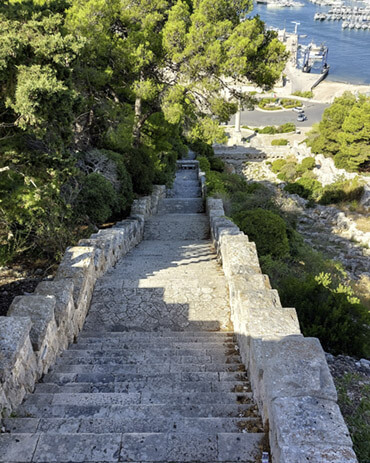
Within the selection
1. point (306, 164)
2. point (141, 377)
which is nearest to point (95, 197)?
point (141, 377)

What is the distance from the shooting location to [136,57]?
452 inches

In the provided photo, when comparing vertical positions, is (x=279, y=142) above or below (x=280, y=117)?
below

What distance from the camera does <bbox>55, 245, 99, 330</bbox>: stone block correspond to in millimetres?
5500

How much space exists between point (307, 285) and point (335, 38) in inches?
4460

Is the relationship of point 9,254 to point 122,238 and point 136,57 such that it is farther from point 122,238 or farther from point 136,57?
point 136,57

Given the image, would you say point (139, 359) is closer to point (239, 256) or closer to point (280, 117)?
point (239, 256)

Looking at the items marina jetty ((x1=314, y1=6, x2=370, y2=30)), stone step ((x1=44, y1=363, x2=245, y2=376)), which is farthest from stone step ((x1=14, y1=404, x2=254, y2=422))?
marina jetty ((x1=314, y1=6, x2=370, y2=30))

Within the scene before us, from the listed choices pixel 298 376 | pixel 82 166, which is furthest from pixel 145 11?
pixel 298 376

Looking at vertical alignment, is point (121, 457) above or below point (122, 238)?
above

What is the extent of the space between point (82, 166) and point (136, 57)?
3.67m

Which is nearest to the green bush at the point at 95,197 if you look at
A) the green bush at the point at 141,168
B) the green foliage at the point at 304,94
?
the green bush at the point at 141,168

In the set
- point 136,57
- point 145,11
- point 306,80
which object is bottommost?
point 306,80

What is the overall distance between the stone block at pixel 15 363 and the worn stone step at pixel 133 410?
0.16m

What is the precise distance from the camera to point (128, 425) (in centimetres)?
Answer: 302
